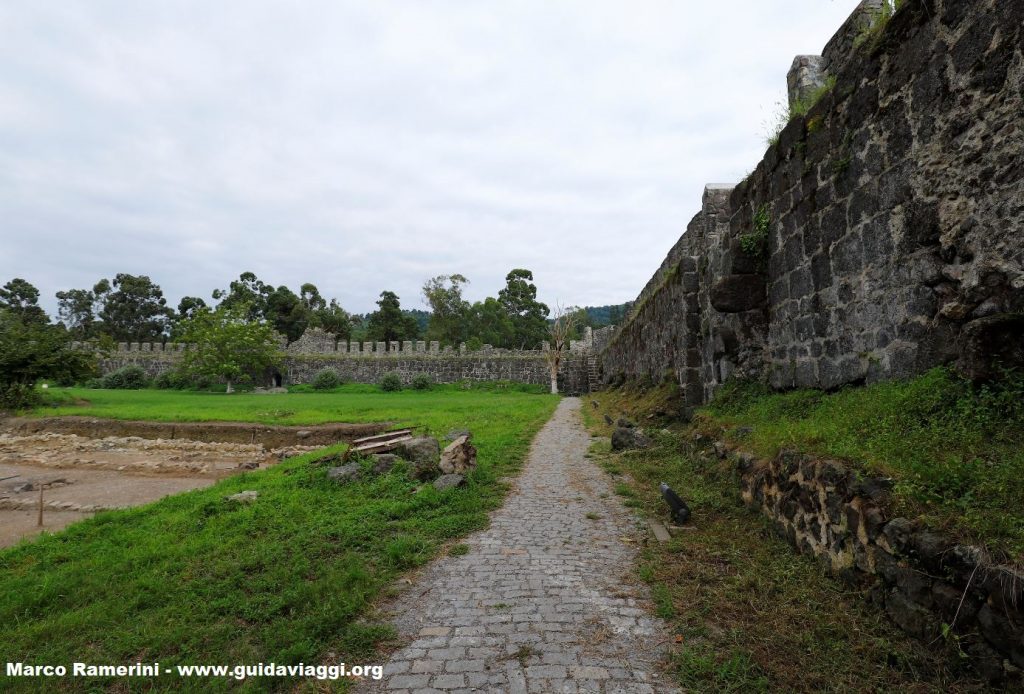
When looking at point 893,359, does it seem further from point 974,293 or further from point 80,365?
point 80,365

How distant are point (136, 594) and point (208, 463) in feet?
37.6

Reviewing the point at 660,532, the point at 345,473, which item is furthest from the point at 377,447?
the point at 660,532

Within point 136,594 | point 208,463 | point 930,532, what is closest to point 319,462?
point 136,594

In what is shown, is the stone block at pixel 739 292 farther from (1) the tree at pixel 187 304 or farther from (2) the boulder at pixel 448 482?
(1) the tree at pixel 187 304

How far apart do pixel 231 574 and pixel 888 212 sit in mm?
6732

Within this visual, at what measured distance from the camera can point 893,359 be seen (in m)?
4.86

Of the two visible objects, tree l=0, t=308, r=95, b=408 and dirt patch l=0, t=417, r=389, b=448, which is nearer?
dirt patch l=0, t=417, r=389, b=448

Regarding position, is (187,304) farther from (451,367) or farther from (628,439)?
(628,439)

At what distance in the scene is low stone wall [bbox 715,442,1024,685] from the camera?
2.40 metres

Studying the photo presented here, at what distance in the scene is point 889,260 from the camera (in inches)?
196

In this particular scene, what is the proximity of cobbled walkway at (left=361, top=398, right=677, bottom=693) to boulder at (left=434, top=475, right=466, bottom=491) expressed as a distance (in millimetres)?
1124

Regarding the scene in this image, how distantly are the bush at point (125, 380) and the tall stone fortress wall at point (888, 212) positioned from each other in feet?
147

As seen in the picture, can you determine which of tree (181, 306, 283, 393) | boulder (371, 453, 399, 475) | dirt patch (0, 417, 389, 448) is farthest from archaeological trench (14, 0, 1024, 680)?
tree (181, 306, 283, 393)

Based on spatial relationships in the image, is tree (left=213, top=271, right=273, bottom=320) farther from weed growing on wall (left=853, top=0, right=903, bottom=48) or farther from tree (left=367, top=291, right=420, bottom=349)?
weed growing on wall (left=853, top=0, right=903, bottom=48)
